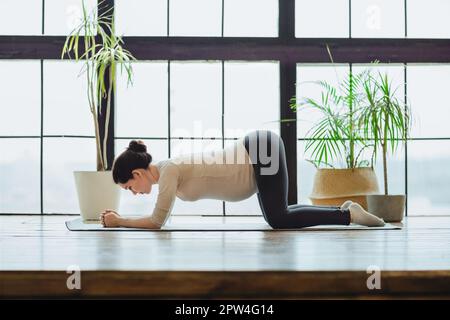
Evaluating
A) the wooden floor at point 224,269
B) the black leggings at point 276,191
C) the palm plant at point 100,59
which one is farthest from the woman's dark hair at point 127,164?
the palm plant at point 100,59

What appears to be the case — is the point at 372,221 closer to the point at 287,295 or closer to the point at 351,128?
the point at 351,128

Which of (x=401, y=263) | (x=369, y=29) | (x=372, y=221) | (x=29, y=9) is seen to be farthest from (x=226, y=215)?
(x=401, y=263)

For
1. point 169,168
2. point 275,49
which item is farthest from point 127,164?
point 275,49

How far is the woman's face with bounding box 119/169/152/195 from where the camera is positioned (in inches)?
123

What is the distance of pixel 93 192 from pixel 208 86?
1252mm

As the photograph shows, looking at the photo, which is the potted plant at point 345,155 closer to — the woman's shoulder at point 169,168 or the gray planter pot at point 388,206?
the gray planter pot at point 388,206

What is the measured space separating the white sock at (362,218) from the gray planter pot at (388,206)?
509mm

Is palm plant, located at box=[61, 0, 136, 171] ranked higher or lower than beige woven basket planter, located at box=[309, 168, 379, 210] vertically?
higher

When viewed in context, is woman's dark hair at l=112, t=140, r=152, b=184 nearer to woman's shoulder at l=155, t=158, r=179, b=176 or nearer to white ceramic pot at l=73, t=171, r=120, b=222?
woman's shoulder at l=155, t=158, r=179, b=176

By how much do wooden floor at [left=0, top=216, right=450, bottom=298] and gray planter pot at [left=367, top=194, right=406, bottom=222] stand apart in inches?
56.2

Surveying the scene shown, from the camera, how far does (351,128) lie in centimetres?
406

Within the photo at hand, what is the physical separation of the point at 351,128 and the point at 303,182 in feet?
2.36

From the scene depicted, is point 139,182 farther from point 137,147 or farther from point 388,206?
point 388,206

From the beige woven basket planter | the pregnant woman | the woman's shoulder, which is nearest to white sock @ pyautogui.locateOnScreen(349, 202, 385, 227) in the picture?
the pregnant woman
